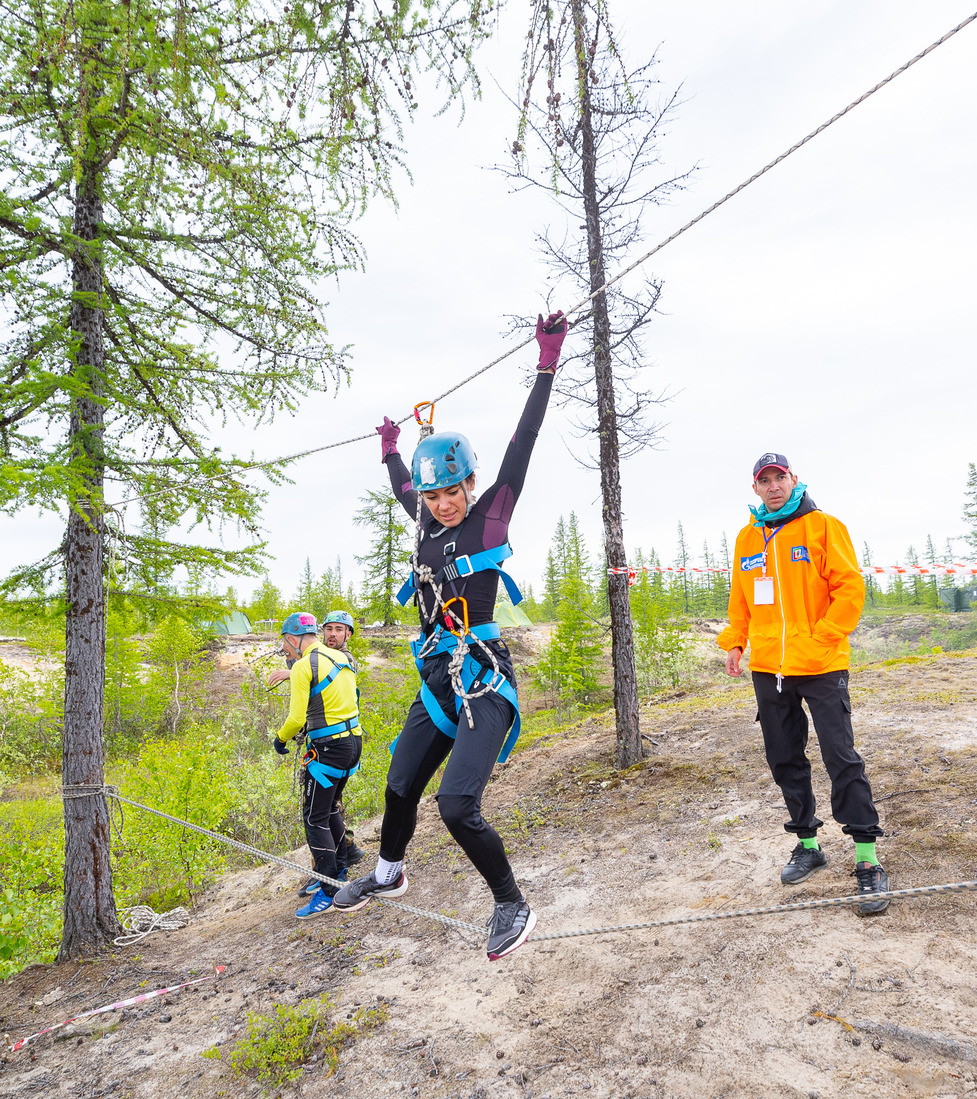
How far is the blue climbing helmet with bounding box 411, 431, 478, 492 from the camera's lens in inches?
127

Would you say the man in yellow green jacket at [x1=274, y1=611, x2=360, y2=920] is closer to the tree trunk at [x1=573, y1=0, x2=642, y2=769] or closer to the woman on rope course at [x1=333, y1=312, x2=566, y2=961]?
the woman on rope course at [x1=333, y1=312, x2=566, y2=961]

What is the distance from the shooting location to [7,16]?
475cm

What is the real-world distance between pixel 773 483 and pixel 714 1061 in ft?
10.4

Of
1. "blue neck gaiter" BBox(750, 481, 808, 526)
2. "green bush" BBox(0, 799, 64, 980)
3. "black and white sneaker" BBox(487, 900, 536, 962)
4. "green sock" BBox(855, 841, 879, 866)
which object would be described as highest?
"blue neck gaiter" BBox(750, 481, 808, 526)

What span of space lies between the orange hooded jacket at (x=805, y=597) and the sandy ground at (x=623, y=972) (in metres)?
1.50

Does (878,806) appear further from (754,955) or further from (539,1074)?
(539,1074)

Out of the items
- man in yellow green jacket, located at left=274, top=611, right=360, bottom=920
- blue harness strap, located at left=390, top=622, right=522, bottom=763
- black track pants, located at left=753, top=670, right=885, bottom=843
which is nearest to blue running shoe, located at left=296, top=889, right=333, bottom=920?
man in yellow green jacket, located at left=274, top=611, right=360, bottom=920

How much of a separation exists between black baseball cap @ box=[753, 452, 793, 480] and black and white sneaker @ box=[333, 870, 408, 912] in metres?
3.31

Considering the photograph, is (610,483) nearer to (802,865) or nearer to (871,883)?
(802,865)

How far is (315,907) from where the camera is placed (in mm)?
6406

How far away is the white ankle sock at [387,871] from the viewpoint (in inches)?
134

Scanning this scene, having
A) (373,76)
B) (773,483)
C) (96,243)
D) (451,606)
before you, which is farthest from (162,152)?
(773,483)

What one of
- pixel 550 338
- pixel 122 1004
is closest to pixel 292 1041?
pixel 122 1004

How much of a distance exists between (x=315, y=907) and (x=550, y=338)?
5948mm
